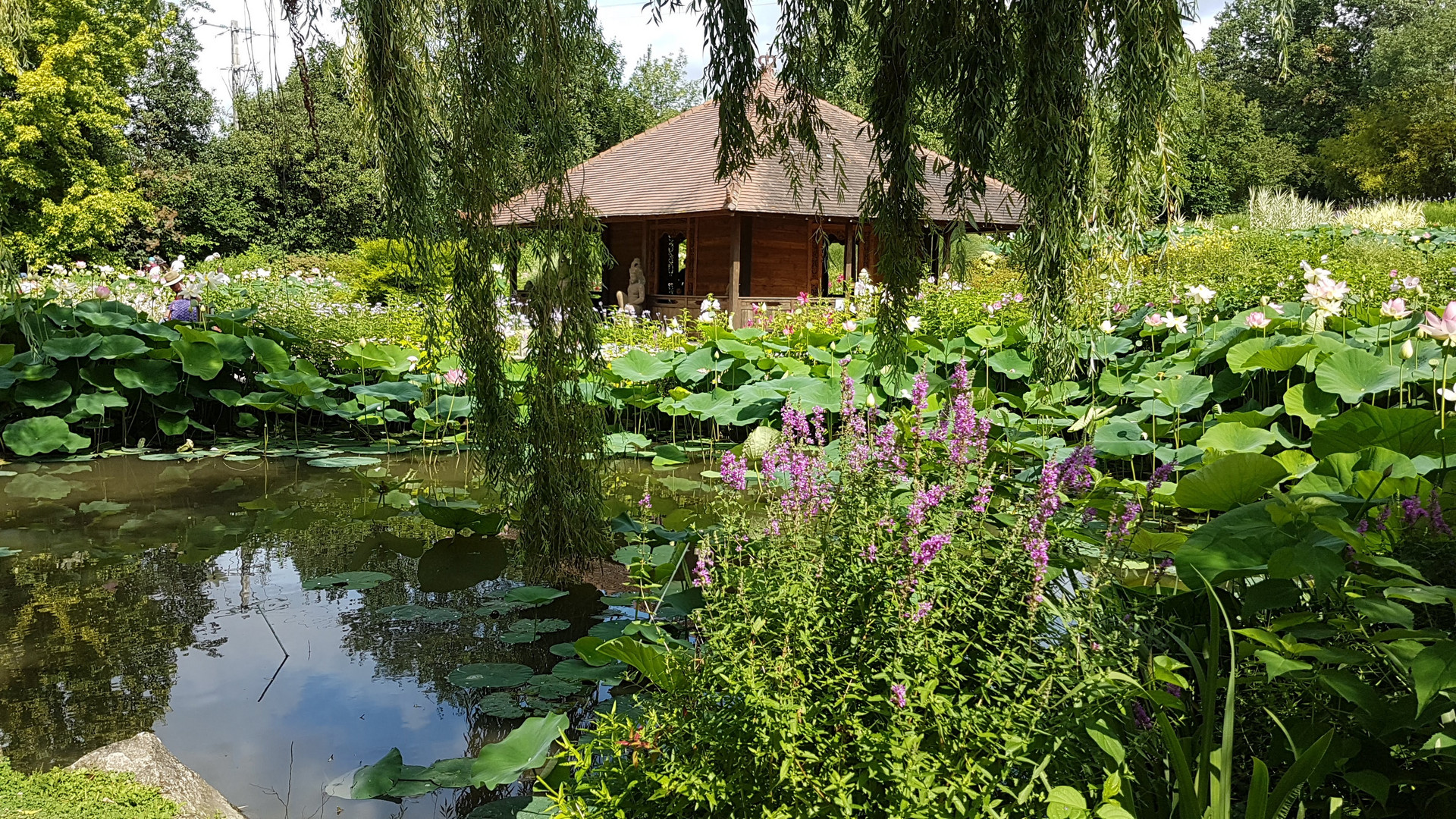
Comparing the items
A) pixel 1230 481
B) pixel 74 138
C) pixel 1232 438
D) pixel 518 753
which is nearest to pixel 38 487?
pixel 518 753

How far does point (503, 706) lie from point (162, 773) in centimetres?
90

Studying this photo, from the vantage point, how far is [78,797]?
204 cm

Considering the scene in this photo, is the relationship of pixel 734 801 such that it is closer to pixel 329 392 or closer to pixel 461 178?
pixel 461 178

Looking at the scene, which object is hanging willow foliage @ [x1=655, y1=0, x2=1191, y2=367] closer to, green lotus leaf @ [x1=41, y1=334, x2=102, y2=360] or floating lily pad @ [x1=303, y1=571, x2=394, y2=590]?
floating lily pad @ [x1=303, y1=571, x2=394, y2=590]

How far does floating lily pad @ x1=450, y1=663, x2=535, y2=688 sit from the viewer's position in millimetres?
2957

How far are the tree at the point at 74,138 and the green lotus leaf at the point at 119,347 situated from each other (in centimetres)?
670

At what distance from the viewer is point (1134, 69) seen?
2.49m

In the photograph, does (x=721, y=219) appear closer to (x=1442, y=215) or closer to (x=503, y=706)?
(x=503, y=706)

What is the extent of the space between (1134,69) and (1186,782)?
1.90 meters

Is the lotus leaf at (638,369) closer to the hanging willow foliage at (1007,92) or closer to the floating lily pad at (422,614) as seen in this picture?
the floating lily pad at (422,614)

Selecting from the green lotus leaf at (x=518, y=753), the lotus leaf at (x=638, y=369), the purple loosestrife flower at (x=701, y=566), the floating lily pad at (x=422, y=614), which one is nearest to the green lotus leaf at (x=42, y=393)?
the lotus leaf at (x=638, y=369)

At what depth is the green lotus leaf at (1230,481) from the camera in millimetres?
2424

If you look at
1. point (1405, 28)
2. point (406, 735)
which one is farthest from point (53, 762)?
point (1405, 28)

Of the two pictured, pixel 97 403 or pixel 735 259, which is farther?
pixel 735 259
